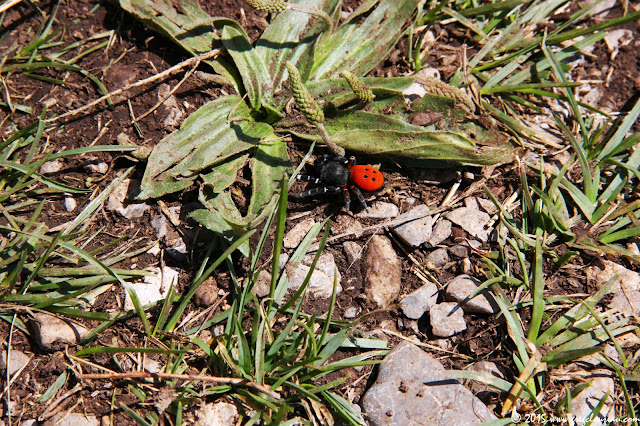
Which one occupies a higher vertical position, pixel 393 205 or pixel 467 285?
pixel 393 205

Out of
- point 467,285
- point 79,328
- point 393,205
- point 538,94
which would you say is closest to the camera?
point 79,328

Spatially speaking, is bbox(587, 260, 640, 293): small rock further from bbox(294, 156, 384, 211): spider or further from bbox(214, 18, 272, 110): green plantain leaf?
bbox(214, 18, 272, 110): green plantain leaf

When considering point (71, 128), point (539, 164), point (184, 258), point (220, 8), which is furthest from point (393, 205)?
point (71, 128)

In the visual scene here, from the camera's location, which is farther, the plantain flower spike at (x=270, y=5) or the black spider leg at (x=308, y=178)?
the black spider leg at (x=308, y=178)

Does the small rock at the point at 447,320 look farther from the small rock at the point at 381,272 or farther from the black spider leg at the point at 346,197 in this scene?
the black spider leg at the point at 346,197

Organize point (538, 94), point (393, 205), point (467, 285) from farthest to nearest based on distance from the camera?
point (538, 94) < point (393, 205) < point (467, 285)

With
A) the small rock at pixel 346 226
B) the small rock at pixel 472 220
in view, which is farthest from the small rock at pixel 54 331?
the small rock at pixel 472 220

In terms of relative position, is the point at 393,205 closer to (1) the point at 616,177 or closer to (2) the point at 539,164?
(2) the point at 539,164
